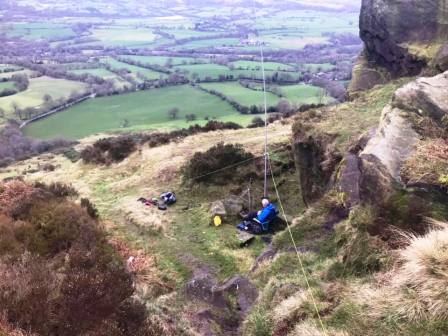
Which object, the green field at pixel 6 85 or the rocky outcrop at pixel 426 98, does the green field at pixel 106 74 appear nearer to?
the green field at pixel 6 85

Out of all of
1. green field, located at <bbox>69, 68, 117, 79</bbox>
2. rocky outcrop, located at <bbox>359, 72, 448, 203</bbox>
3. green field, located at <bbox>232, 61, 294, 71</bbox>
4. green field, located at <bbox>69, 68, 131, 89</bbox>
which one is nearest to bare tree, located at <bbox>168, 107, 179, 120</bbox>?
green field, located at <bbox>69, 68, 131, 89</bbox>

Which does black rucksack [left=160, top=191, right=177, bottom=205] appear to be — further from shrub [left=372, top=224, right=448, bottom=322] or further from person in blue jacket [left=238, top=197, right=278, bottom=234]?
shrub [left=372, top=224, right=448, bottom=322]

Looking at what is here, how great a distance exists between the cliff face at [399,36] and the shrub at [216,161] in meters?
8.60

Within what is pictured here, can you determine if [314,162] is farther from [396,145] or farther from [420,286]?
[420,286]

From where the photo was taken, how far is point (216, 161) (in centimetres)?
1997

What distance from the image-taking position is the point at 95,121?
65.8m

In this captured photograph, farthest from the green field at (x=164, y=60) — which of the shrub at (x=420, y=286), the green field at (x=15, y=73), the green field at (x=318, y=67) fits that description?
the shrub at (x=420, y=286)

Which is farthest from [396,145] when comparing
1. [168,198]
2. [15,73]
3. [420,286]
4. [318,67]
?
[15,73]

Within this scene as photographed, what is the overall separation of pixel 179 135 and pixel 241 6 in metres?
174

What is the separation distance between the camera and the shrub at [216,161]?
774 inches

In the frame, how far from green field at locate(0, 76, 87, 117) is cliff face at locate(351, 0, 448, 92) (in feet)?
192

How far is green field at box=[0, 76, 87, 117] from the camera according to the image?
2921 inches

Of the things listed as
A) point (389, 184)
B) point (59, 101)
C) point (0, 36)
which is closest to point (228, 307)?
point (389, 184)

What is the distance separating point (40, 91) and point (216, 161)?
71021 millimetres
